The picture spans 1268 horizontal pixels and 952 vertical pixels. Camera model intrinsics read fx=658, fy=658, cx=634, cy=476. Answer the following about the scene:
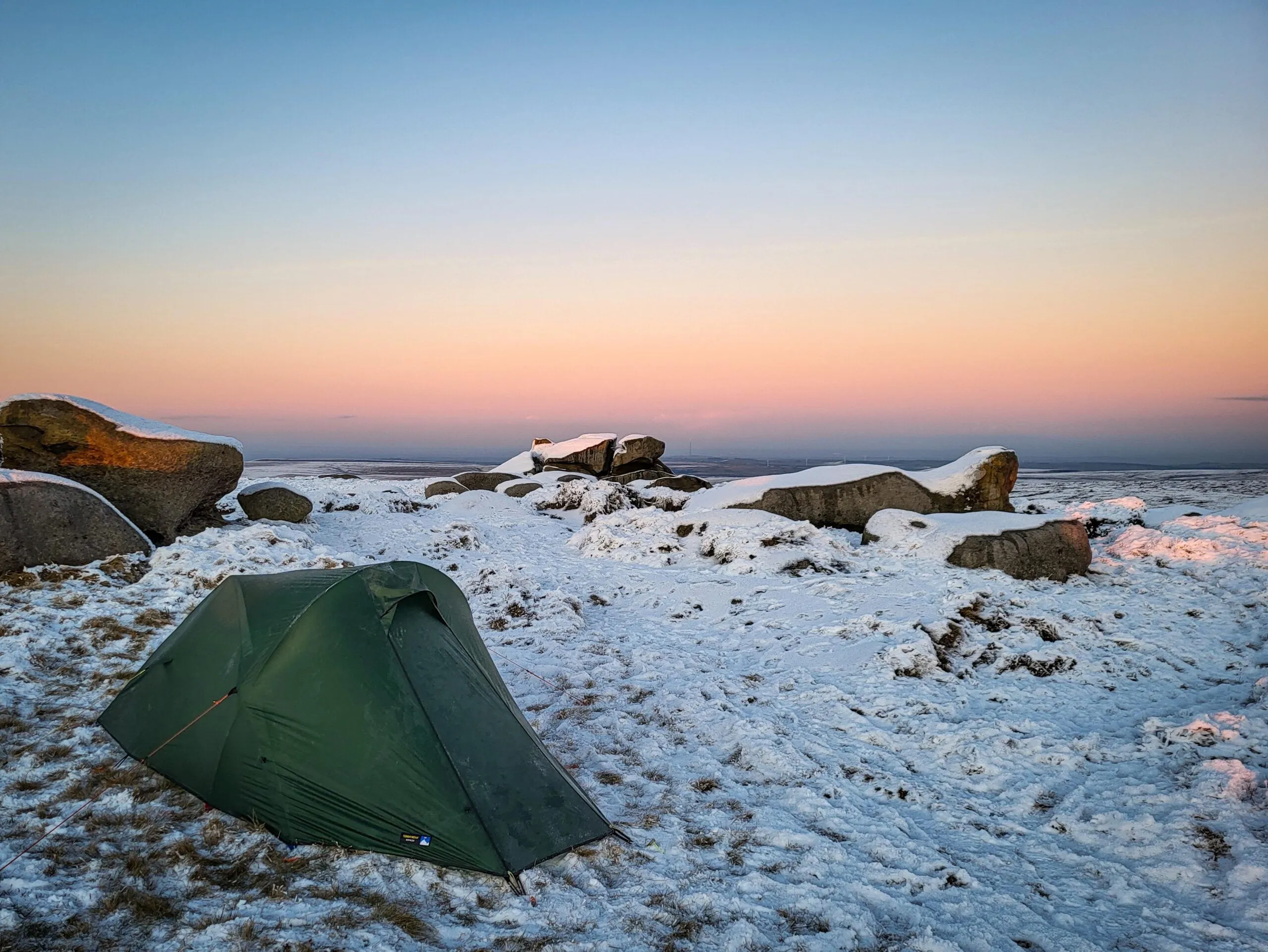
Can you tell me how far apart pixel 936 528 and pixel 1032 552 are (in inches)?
80.6

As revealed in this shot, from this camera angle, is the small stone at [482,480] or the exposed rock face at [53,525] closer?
the exposed rock face at [53,525]

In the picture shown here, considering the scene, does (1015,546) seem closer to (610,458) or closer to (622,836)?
(622,836)

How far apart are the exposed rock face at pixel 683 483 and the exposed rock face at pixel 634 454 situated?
9.91 ft

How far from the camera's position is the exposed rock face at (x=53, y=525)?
10.7 metres

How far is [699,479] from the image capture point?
1216 inches

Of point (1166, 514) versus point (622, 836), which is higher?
point (1166, 514)

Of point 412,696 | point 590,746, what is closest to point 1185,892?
point 590,746

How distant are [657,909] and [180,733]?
A: 435 cm

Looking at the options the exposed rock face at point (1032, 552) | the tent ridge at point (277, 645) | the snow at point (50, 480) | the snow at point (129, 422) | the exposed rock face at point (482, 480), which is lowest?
the exposed rock face at point (1032, 552)

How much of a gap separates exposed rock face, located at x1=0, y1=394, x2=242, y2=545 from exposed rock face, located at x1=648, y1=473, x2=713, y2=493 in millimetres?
18076

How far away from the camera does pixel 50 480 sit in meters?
11.5

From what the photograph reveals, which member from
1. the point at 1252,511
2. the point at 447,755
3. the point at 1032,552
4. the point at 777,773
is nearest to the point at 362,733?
the point at 447,755

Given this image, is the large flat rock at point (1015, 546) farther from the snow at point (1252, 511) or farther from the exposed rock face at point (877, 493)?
the snow at point (1252, 511)

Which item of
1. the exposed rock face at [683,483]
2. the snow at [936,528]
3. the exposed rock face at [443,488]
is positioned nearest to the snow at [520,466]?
the exposed rock face at [443,488]
